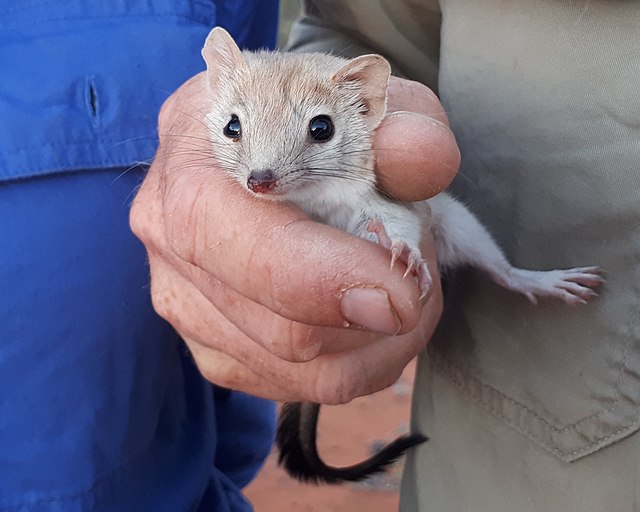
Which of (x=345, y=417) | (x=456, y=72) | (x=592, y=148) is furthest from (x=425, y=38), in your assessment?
(x=345, y=417)

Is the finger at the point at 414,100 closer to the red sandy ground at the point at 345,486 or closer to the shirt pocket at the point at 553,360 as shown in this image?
the shirt pocket at the point at 553,360

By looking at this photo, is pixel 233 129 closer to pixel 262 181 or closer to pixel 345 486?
pixel 262 181

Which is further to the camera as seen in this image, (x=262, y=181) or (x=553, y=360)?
(x=553, y=360)

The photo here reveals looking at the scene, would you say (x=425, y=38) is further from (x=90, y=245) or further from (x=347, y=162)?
(x=90, y=245)

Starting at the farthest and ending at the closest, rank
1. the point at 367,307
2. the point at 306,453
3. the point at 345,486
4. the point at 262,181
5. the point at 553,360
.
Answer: the point at 345,486, the point at 306,453, the point at 553,360, the point at 262,181, the point at 367,307

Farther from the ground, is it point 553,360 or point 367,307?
point 367,307

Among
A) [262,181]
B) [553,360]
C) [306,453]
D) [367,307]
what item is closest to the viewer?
[367,307]

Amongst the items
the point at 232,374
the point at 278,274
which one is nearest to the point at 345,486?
the point at 232,374
